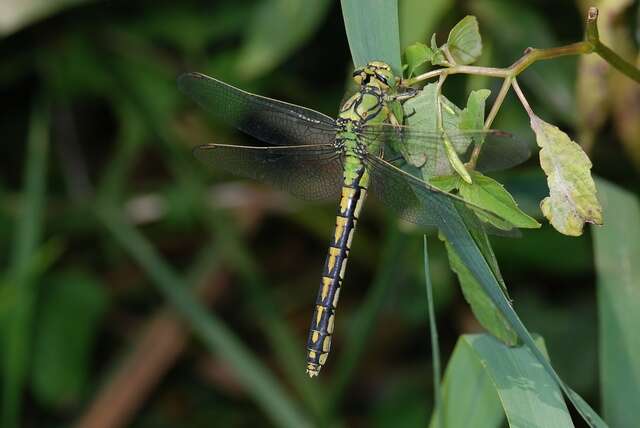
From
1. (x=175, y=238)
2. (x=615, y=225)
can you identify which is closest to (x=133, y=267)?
(x=175, y=238)

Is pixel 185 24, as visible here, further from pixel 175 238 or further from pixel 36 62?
pixel 175 238

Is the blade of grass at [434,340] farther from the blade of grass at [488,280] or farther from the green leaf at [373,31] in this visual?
the green leaf at [373,31]

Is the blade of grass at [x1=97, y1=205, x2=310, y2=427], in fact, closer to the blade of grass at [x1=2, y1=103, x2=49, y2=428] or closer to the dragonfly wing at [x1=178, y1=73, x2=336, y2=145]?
the blade of grass at [x1=2, y1=103, x2=49, y2=428]

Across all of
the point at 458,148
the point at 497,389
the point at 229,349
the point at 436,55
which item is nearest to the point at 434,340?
the point at 497,389

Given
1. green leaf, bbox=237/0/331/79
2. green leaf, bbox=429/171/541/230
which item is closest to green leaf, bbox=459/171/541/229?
green leaf, bbox=429/171/541/230

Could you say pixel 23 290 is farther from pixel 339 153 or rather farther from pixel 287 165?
pixel 339 153

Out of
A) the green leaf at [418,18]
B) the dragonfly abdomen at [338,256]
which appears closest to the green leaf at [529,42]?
the green leaf at [418,18]
